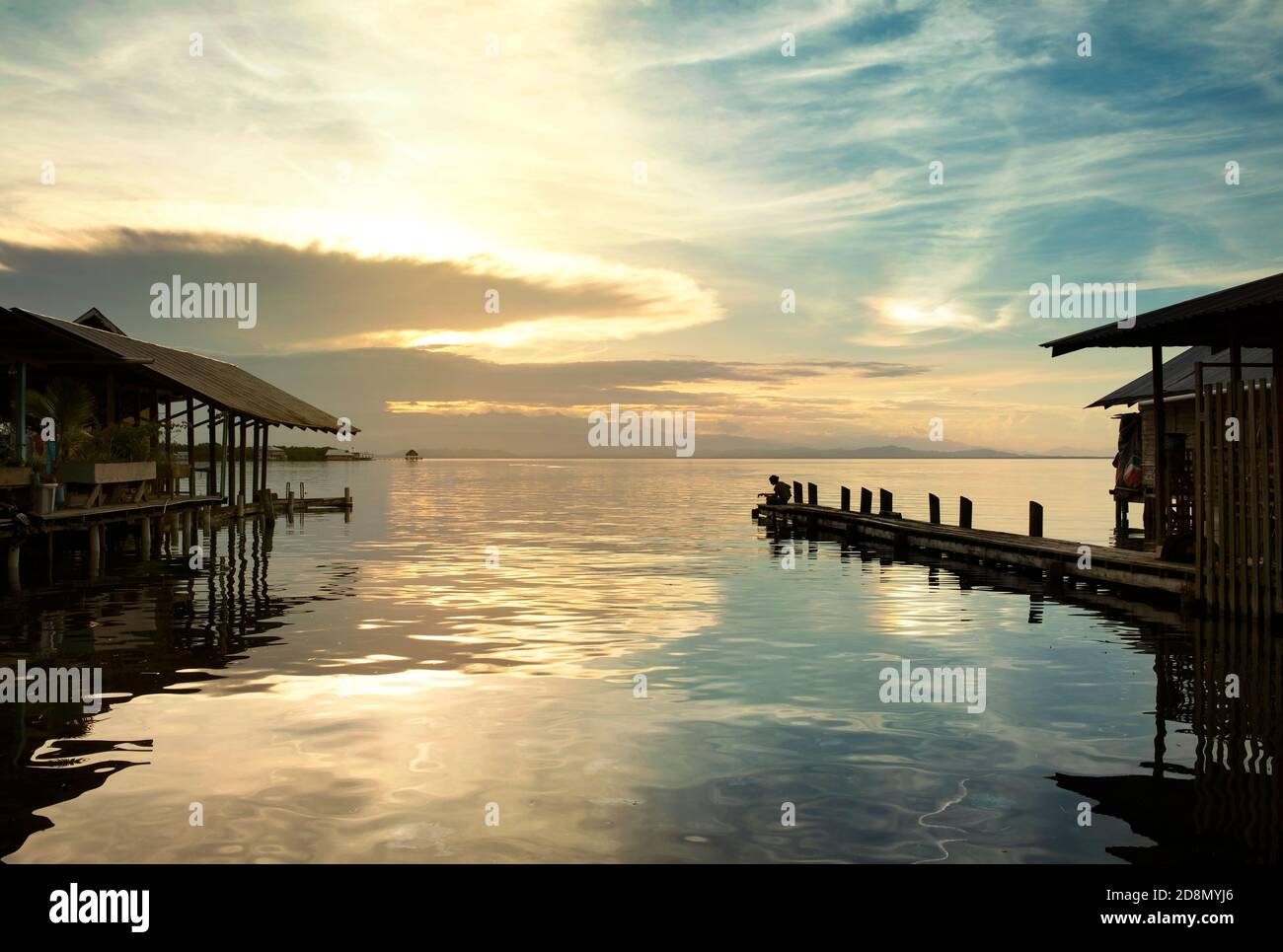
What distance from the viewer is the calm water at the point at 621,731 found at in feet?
24.0

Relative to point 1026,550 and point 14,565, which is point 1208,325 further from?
point 14,565

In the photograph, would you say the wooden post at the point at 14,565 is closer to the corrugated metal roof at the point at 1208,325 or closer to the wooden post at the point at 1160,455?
the corrugated metal roof at the point at 1208,325

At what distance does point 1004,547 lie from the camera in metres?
26.1

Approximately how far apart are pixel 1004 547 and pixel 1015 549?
0.55 meters

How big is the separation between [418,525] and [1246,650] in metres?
35.1

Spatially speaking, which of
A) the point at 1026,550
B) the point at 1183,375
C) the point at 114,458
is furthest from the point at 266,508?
the point at 1183,375

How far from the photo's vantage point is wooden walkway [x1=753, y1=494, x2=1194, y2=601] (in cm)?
1941

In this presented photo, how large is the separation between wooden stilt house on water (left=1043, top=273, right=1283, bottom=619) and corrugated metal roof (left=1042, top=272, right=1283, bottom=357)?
2 centimetres

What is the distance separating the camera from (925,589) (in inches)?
913

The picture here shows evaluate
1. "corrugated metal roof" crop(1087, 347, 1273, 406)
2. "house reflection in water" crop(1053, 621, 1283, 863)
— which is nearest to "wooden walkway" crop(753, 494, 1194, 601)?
"house reflection in water" crop(1053, 621, 1283, 863)

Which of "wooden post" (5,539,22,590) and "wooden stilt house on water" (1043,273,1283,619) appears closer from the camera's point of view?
"wooden stilt house on water" (1043,273,1283,619)

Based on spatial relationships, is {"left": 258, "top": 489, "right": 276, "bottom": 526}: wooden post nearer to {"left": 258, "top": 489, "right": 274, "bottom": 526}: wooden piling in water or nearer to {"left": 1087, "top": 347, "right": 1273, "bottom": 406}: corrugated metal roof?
{"left": 258, "top": 489, "right": 274, "bottom": 526}: wooden piling in water

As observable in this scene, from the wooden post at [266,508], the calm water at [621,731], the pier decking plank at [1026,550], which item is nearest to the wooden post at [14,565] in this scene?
the calm water at [621,731]
